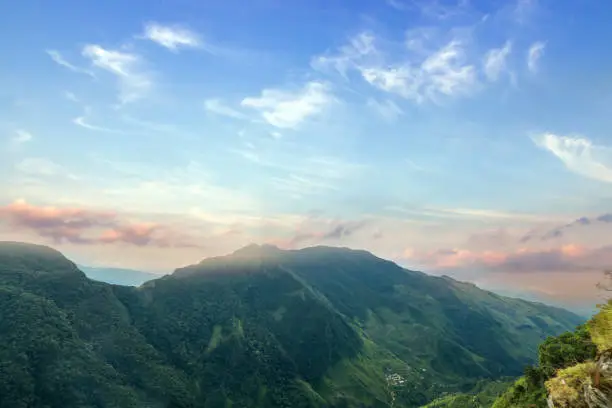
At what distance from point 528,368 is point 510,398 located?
17.1 m

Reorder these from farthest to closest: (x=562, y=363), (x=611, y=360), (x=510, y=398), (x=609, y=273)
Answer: (x=510, y=398), (x=562, y=363), (x=611, y=360), (x=609, y=273)

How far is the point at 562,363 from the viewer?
11731cm

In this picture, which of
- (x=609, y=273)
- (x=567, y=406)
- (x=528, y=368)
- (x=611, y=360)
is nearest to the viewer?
(x=609, y=273)

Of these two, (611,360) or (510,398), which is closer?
(611,360)

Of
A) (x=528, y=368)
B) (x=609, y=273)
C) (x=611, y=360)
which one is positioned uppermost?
(x=609, y=273)

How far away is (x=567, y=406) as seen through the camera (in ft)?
139

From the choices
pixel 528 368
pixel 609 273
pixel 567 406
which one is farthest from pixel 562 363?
pixel 609 273

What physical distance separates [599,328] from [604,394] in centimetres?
571

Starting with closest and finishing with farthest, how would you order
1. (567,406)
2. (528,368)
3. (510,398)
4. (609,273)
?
(609,273)
(567,406)
(528,368)
(510,398)

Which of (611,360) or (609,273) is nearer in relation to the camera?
(609,273)

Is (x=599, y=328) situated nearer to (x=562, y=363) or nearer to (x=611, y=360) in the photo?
(x=611, y=360)

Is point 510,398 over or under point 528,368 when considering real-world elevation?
under

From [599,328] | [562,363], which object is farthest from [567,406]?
[562,363]

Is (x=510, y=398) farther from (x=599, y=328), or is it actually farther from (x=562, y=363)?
(x=599, y=328)
